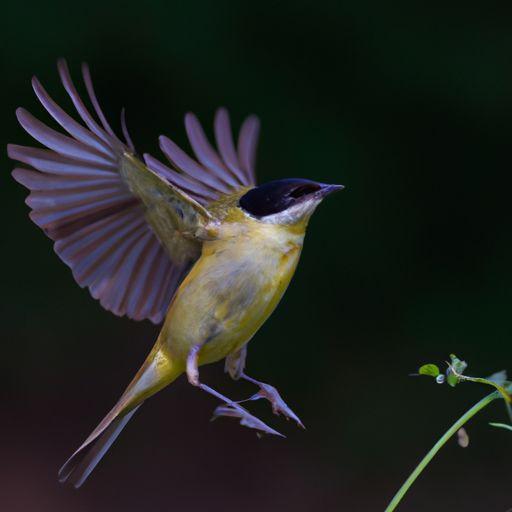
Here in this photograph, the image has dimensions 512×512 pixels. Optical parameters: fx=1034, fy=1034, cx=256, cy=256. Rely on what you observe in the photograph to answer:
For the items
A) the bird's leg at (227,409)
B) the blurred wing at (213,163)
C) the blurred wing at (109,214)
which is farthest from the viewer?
the blurred wing at (213,163)

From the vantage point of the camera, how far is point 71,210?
8.51 ft

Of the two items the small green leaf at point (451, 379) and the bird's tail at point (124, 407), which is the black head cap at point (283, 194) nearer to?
the bird's tail at point (124, 407)

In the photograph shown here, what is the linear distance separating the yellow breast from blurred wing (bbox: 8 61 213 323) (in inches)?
4.3

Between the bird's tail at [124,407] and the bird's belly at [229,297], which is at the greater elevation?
the bird's belly at [229,297]

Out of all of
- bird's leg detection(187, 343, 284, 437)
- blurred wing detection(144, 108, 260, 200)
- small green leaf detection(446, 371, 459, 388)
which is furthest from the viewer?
blurred wing detection(144, 108, 260, 200)

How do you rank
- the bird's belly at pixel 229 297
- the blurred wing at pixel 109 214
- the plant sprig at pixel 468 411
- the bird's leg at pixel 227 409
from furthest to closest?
the blurred wing at pixel 109 214, the bird's belly at pixel 229 297, the bird's leg at pixel 227 409, the plant sprig at pixel 468 411

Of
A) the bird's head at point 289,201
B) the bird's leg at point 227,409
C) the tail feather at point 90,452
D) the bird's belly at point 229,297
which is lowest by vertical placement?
the tail feather at point 90,452

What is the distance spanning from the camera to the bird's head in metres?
2.30

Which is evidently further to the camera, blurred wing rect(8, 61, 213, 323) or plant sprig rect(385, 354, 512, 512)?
blurred wing rect(8, 61, 213, 323)

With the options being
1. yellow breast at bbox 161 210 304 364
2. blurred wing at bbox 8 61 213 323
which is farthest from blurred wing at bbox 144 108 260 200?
yellow breast at bbox 161 210 304 364

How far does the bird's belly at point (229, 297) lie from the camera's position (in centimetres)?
225

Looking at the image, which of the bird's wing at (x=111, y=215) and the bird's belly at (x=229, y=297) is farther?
the bird's wing at (x=111, y=215)

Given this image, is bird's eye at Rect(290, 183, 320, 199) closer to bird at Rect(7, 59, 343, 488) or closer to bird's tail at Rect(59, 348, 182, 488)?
bird at Rect(7, 59, 343, 488)

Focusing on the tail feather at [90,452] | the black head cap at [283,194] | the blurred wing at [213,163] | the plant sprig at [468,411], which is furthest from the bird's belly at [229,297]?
the plant sprig at [468,411]
